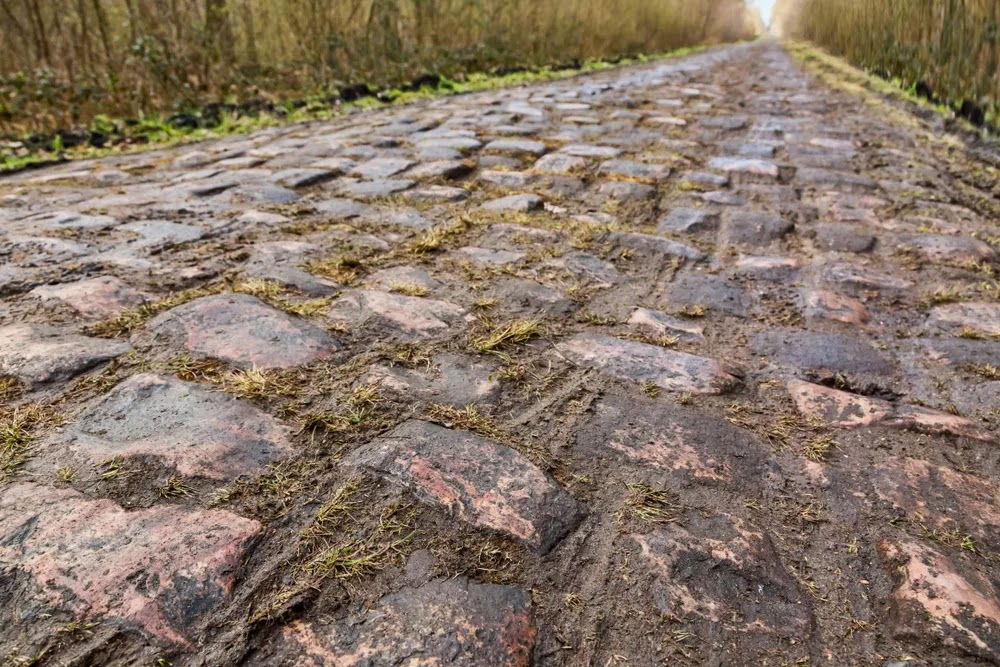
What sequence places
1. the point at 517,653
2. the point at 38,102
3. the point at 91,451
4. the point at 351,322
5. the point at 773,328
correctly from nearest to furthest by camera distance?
the point at 517,653, the point at 91,451, the point at 351,322, the point at 773,328, the point at 38,102

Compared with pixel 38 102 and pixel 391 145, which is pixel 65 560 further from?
pixel 38 102

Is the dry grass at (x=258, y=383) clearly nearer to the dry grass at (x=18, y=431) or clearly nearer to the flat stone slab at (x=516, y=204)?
the dry grass at (x=18, y=431)

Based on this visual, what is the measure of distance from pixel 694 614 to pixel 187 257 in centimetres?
170

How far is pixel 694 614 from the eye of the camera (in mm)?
896

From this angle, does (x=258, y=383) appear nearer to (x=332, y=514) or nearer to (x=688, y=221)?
(x=332, y=514)

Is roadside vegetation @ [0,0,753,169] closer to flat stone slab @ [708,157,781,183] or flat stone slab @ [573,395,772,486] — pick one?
flat stone slab @ [708,157,781,183]

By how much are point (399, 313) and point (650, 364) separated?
2.03 ft

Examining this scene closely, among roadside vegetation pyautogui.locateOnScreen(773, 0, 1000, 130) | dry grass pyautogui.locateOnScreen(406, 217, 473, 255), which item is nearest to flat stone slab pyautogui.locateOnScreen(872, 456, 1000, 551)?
dry grass pyautogui.locateOnScreen(406, 217, 473, 255)

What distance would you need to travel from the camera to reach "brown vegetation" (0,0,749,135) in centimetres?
443

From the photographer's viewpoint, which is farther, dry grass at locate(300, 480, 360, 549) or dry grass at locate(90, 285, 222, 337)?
dry grass at locate(90, 285, 222, 337)

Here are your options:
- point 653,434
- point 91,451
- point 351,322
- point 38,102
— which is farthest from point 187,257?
point 38,102

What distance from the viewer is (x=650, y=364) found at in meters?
1.49

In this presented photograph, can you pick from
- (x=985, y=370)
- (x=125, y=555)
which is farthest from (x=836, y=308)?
(x=125, y=555)

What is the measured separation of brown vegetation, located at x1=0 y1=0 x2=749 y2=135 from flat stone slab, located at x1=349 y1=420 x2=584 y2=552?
4.18 m
